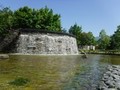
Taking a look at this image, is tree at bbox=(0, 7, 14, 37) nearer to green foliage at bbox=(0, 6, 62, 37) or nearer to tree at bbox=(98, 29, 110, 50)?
green foliage at bbox=(0, 6, 62, 37)

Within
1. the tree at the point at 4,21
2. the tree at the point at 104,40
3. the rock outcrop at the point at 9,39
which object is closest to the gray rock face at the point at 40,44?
the rock outcrop at the point at 9,39

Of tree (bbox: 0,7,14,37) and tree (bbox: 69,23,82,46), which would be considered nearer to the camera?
tree (bbox: 0,7,14,37)

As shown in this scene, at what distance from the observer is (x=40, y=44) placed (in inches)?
1908

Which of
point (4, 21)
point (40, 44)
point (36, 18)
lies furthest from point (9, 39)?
point (36, 18)

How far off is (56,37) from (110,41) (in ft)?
221

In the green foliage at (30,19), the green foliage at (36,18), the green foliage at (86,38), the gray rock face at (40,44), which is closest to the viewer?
the gray rock face at (40,44)

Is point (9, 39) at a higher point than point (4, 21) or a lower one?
lower

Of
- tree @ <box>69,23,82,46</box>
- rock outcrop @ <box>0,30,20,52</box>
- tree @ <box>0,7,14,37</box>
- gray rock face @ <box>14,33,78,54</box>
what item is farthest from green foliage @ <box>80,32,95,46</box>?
rock outcrop @ <box>0,30,20,52</box>

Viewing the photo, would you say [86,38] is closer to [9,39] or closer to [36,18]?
[36,18]

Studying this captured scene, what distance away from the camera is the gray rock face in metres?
47.5

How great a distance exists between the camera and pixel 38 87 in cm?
1250

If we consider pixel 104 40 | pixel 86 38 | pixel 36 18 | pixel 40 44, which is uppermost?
pixel 36 18

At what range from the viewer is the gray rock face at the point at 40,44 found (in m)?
47.5

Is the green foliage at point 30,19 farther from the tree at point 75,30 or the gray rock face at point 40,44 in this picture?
the tree at point 75,30
